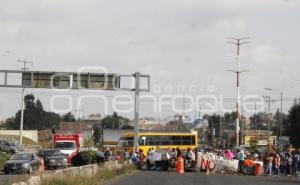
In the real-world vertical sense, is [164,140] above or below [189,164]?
above

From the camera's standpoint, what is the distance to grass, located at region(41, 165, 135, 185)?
65.7 ft

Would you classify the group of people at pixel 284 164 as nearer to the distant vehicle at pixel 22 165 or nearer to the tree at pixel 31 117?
the distant vehicle at pixel 22 165

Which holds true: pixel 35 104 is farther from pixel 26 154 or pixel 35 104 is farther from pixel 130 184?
pixel 130 184

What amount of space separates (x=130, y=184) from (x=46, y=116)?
578ft

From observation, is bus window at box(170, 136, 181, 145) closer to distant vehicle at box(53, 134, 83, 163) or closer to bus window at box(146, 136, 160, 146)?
bus window at box(146, 136, 160, 146)

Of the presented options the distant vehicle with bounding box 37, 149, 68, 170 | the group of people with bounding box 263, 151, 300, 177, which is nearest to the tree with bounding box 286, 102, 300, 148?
the group of people with bounding box 263, 151, 300, 177

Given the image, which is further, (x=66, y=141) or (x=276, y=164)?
(x=66, y=141)

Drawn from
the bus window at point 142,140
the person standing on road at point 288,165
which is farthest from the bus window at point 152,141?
the person standing on road at point 288,165

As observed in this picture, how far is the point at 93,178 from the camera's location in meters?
27.0

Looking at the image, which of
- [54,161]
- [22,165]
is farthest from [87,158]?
[54,161]

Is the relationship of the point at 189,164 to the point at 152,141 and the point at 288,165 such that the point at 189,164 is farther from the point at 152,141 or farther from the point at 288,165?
the point at 152,141

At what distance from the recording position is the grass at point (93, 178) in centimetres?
2002

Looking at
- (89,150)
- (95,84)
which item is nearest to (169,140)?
(95,84)

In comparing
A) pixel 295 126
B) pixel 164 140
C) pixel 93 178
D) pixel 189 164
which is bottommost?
pixel 93 178
